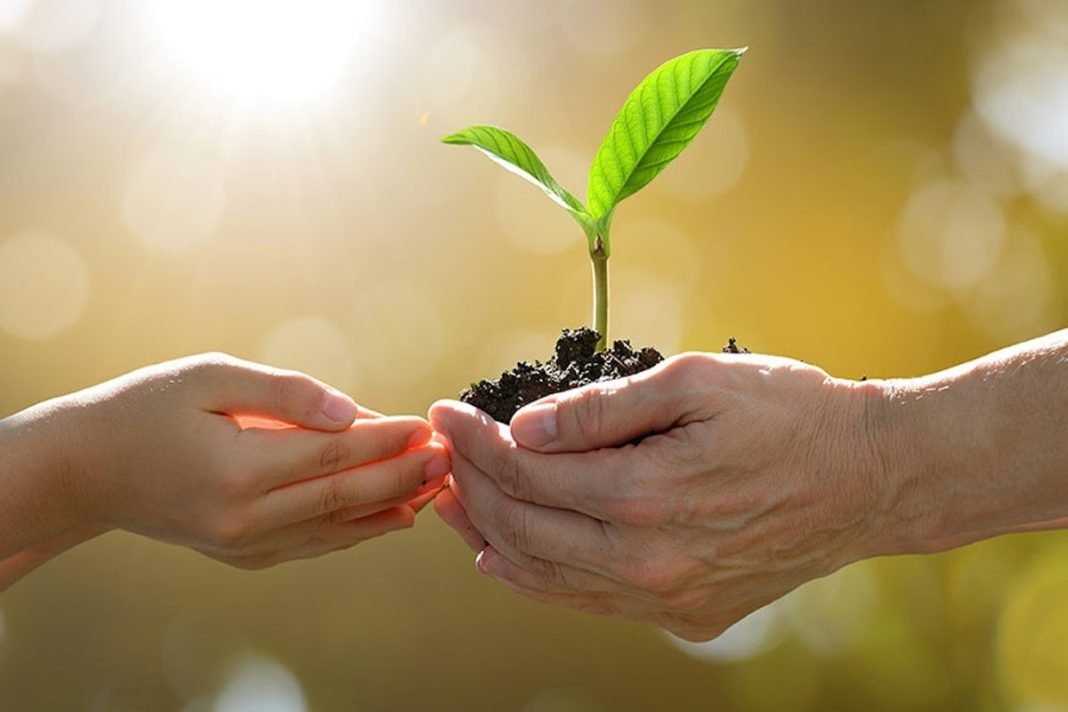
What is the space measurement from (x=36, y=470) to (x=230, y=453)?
8.7 inches

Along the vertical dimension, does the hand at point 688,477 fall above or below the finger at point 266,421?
below

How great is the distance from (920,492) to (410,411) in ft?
5.90

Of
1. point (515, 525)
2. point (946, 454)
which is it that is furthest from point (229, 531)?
point (946, 454)

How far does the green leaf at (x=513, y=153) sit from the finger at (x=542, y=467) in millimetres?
300

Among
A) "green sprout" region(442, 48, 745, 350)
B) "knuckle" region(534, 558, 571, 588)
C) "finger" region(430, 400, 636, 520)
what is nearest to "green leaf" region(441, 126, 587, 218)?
"green sprout" region(442, 48, 745, 350)

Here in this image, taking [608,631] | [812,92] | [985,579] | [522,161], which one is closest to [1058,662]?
[985,579]

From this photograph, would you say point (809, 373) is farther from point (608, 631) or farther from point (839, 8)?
point (839, 8)

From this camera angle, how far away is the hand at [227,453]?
102cm

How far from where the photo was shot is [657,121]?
1.08 metres

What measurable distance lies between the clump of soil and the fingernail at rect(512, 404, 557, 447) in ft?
0.32

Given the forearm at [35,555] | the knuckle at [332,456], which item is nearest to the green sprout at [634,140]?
the knuckle at [332,456]

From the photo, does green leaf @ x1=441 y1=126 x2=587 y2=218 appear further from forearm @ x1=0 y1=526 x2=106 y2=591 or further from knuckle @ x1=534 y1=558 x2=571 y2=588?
forearm @ x1=0 y1=526 x2=106 y2=591

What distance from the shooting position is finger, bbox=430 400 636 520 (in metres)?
0.90

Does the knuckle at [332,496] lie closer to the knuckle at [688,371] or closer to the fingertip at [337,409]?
the fingertip at [337,409]
